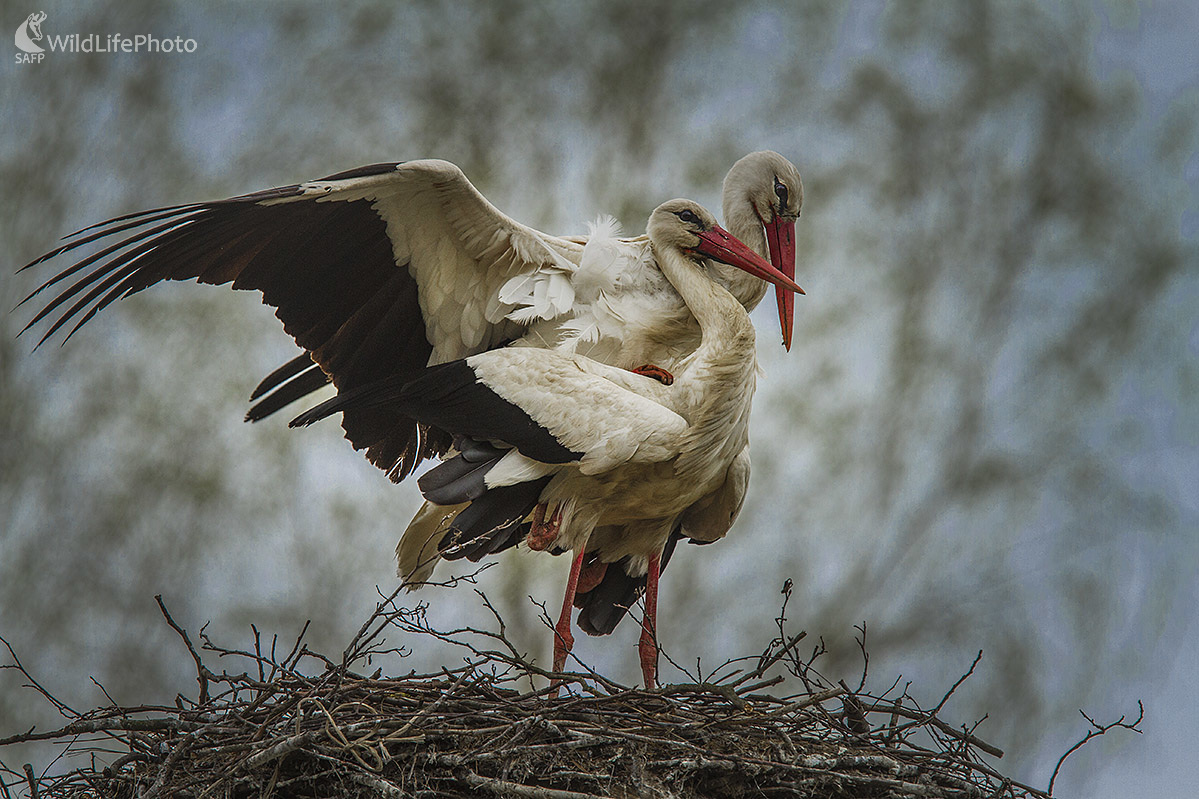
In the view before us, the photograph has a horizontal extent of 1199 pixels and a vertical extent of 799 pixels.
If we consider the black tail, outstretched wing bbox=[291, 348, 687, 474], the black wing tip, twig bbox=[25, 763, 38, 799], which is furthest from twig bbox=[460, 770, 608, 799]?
the black wing tip

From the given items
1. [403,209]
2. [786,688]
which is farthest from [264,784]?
[786,688]

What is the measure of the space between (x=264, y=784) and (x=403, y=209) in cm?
170

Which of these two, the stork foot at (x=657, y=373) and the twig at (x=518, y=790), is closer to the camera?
the twig at (x=518, y=790)

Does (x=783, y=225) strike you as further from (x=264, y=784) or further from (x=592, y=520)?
(x=264, y=784)

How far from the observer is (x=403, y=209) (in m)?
3.54

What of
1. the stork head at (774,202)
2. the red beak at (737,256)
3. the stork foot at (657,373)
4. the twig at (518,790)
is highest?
the stork head at (774,202)

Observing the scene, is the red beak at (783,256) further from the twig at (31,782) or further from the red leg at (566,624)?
the twig at (31,782)

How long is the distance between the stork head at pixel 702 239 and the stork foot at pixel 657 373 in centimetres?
43

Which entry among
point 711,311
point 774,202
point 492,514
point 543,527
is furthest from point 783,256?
point 492,514

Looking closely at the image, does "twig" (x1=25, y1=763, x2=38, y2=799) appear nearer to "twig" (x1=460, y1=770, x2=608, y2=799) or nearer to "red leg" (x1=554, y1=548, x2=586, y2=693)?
"twig" (x1=460, y1=770, x2=608, y2=799)

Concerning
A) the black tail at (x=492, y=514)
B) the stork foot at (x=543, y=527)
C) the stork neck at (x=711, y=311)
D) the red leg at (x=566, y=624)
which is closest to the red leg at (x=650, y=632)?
the red leg at (x=566, y=624)

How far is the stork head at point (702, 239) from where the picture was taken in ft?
12.3

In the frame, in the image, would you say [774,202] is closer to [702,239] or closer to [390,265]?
[702,239]

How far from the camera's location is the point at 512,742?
8.87 ft
